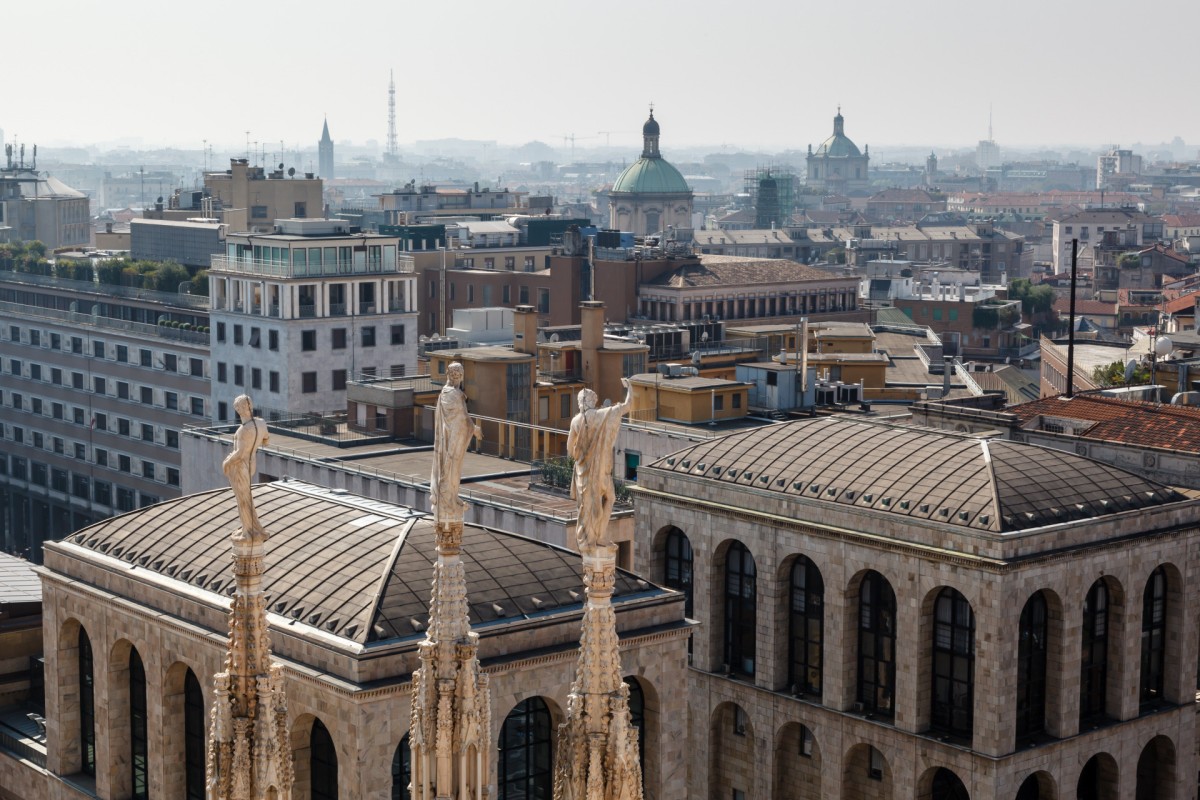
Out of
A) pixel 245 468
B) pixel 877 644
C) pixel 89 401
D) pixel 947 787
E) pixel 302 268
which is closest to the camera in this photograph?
pixel 245 468

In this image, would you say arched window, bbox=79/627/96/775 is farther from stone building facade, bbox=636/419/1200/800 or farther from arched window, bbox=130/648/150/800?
stone building facade, bbox=636/419/1200/800

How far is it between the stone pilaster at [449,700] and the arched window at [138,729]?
120 feet

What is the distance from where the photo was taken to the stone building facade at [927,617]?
233ft

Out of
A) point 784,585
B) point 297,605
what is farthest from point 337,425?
point 297,605

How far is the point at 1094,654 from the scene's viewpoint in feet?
241

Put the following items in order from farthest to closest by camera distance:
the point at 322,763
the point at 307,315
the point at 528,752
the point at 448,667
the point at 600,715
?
the point at 307,315 < the point at 528,752 < the point at 322,763 < the point at 448,667 < the point at 600,715

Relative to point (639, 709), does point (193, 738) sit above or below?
below

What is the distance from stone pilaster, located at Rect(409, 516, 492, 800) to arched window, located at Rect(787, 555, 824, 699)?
143ft

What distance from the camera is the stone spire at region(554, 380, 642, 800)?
32250 mm

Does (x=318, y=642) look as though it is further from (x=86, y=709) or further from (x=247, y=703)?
(x=247, y=703)

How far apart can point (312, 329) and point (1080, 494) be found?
65623 millimetres

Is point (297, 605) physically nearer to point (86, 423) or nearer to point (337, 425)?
point (337, 425)

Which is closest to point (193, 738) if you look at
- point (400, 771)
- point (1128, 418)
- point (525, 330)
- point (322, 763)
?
point (322, 763)

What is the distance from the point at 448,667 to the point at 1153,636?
48476 mm
